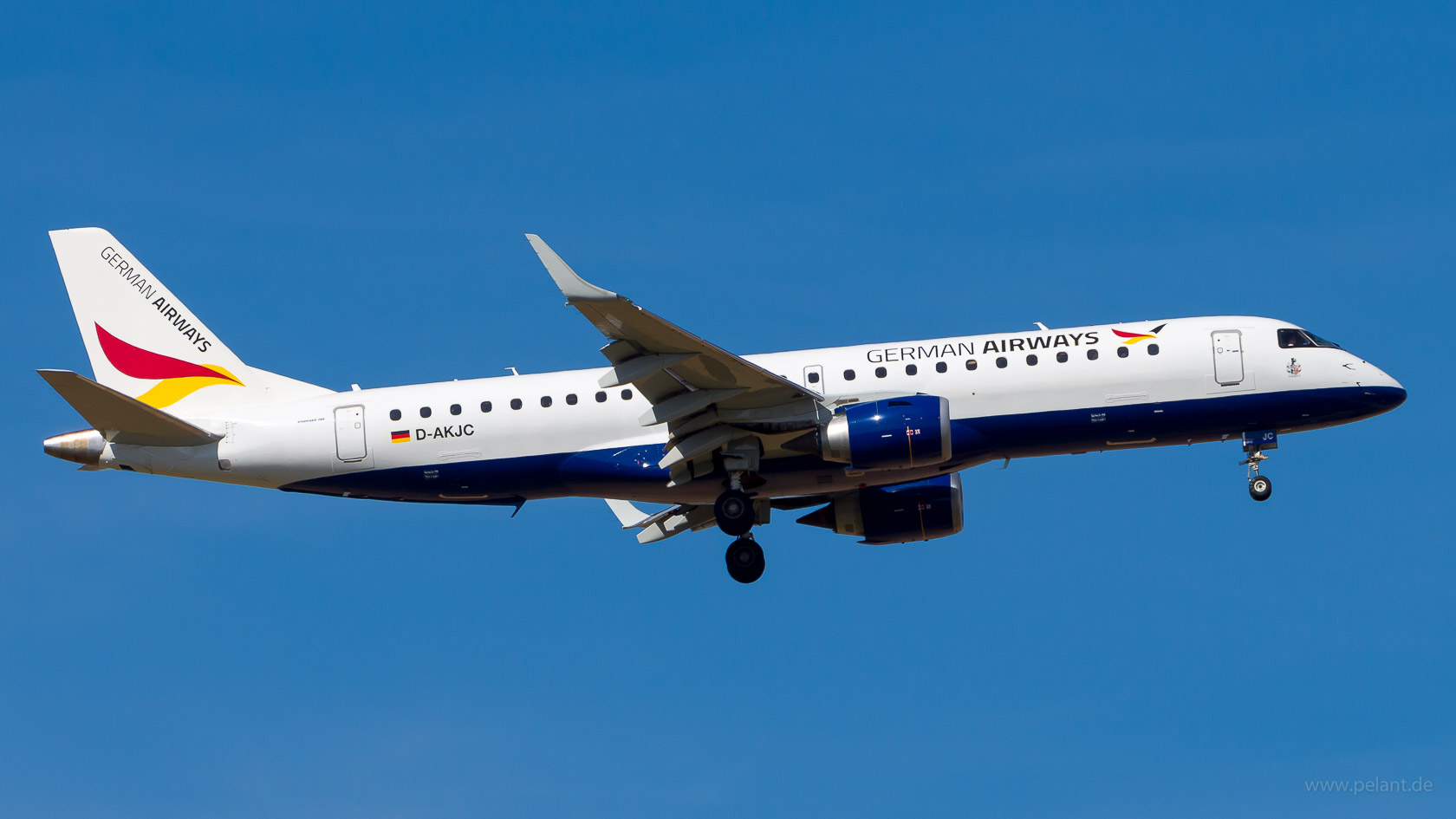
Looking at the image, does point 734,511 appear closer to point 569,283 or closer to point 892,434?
point 892,434

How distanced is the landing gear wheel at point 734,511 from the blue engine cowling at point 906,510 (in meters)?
4.27

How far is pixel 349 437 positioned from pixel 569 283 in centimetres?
978

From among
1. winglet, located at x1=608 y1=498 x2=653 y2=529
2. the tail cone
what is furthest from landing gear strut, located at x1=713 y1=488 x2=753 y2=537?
the tail cone

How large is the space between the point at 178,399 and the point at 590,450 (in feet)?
35.2

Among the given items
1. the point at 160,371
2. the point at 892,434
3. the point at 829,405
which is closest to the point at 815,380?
the point at 829,405

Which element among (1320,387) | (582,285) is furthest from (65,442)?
(1320,387)

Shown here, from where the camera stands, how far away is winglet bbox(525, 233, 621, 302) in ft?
105

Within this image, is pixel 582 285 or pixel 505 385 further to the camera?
pixel 505 385

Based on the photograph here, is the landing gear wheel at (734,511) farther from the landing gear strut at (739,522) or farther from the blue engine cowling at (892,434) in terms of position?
the blue engine cowling at (892,434)

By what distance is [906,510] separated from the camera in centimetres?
4216

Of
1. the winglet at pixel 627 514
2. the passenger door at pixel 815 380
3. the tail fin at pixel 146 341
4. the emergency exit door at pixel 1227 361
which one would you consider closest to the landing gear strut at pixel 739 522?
the passenger door at pixel 815 380

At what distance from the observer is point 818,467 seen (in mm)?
38812

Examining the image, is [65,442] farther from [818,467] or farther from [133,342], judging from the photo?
[818,467]

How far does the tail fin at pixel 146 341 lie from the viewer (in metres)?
41.1
